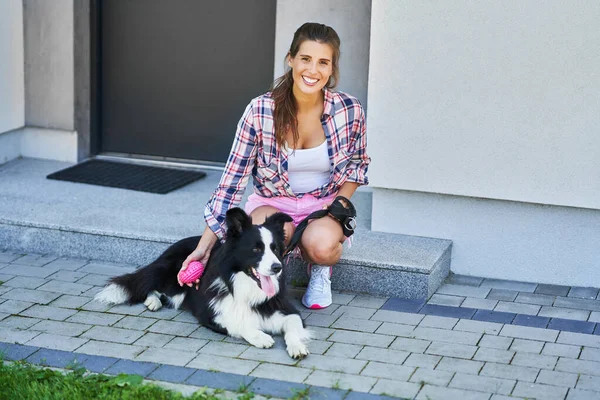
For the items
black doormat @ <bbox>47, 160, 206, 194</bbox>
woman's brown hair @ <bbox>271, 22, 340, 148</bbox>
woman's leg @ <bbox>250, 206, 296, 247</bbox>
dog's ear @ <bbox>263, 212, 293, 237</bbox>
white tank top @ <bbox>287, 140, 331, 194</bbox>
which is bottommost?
black doormat @ <bbox>47, 160, 206, 194</bbox>

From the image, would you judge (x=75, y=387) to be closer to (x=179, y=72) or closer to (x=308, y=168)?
(x=308, y=168)

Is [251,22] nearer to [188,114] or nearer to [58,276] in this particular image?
[188,114]

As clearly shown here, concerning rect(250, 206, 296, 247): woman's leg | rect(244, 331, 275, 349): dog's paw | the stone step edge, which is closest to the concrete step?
the stone step edge

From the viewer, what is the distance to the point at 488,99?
565 centimetres

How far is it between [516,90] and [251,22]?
8.25ft

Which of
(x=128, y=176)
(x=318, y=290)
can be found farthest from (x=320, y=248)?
(x=128, y=176)

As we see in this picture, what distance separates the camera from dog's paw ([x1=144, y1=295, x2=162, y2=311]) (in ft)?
17.3

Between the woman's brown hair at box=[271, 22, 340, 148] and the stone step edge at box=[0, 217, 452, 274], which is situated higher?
the woman's brown hair at box=[271, 22, 340, 148]

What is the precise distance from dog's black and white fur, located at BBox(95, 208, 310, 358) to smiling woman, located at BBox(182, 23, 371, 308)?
0.87 feet

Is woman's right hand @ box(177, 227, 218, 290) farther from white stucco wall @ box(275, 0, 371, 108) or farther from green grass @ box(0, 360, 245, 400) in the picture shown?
white stucco wall @ box(275, 0, 371, 108)

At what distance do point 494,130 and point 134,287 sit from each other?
2.30m

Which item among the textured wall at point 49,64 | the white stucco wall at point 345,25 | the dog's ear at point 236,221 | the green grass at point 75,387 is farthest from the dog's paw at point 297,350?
the textured wall at point 49,64

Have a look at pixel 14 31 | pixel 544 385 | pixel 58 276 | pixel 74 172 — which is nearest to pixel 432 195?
pixel 544 385

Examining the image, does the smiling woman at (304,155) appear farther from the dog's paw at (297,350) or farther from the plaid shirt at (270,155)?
the dog's paw at (297,350)
